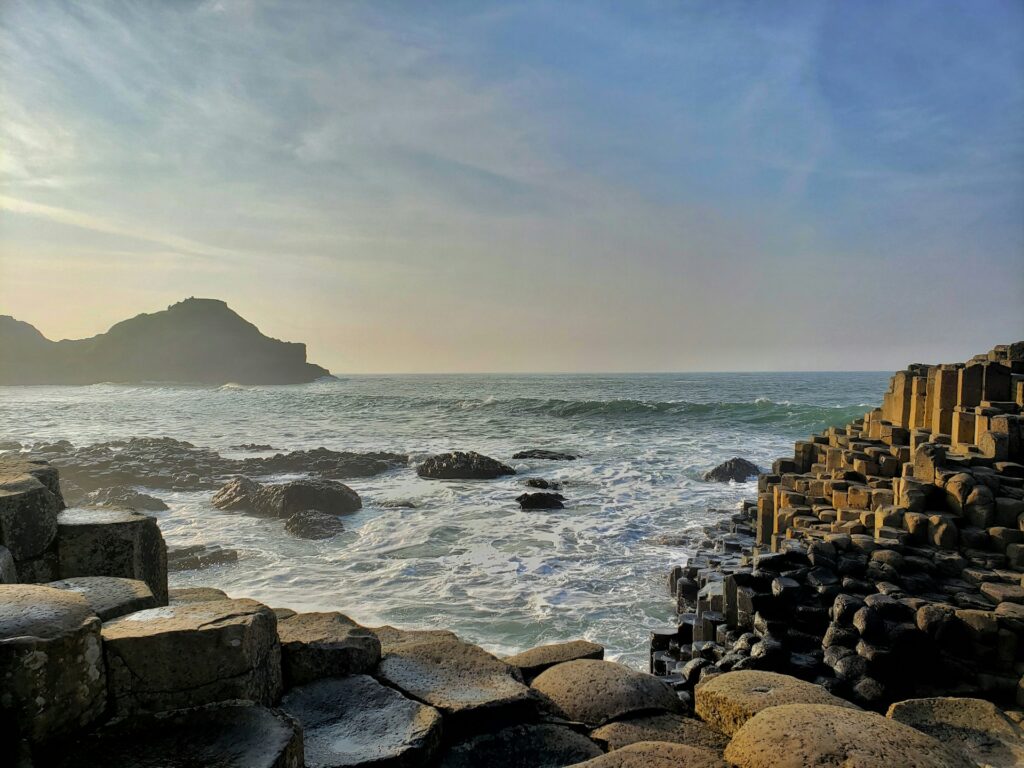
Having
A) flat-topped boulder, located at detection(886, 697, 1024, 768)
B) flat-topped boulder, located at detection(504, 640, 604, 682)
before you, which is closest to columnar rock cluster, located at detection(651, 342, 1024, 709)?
flat-topped boulder, located at detection(886, 697, 1024, 768)

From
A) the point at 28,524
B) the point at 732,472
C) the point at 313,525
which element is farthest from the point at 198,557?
the point at 732,472

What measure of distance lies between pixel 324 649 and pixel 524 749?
3.78 feet

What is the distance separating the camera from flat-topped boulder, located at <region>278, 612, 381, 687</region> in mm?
3240

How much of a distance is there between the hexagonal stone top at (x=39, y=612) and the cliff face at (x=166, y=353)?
121 metres

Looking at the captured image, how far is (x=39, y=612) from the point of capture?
7.61 ft

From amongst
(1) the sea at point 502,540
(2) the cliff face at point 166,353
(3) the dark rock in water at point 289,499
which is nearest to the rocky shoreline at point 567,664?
(1) the sea at point 502,540

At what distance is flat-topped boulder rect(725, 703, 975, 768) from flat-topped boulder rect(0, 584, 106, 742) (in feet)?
8.78

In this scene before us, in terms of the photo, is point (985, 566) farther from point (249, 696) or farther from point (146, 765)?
point (146, 765)

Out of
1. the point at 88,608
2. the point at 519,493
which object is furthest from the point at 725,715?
the point at 519,493

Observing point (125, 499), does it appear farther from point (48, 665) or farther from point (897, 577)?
point (897, 577)

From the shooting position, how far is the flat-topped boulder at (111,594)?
2.82 metres

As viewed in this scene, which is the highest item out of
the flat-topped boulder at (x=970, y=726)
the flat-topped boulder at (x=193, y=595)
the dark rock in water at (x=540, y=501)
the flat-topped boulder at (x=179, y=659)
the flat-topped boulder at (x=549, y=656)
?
the flat-topped boulder at (x=179, y=659)

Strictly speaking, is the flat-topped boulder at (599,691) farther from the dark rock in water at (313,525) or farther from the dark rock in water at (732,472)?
the dark rock in water at (732,472)

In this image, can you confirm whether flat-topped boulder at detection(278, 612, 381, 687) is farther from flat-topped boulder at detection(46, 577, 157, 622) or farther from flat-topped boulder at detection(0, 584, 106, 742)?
flat-topped boulder at detection(0, 584, 106, 742)
